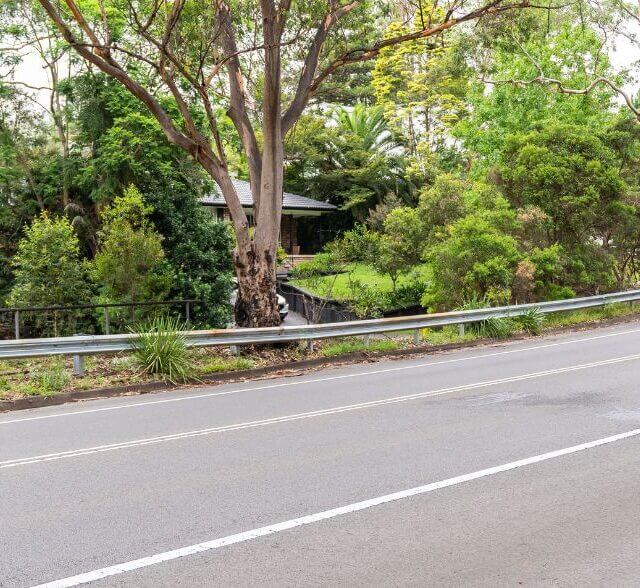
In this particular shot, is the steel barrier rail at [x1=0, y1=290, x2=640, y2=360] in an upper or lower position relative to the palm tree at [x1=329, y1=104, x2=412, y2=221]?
lower

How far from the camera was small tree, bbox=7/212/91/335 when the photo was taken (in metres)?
21.1

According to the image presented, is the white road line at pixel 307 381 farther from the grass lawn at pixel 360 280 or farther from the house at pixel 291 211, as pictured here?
the house at pixel 291 211

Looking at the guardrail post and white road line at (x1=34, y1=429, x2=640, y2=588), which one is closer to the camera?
white road line at (x1=34, y1=429, x2=640, y2=588)

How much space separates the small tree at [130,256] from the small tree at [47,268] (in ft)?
4.08

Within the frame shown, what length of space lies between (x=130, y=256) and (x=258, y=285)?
4825 mm

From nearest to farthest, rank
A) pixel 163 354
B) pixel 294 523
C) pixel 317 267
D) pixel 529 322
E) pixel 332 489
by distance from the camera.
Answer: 1. pixel 294 523
2. pixel 332 489
3. pixel 163 354
4. pixel 529 322
5. pixel 317 267

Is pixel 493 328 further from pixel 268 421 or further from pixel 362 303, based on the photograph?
pixel 268 421

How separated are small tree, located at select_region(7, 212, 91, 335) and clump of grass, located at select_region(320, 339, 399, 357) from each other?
9161 millimetres

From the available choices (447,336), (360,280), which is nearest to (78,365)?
(447,336)

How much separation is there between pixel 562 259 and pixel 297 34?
1096 cm

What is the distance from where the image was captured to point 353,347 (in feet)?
52.7

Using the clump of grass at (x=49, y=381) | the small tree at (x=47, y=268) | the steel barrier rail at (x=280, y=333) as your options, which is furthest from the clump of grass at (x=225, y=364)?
the small tree at (x=47, y=268)

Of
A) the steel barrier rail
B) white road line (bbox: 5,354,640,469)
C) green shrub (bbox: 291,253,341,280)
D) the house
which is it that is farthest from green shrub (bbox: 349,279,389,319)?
the house

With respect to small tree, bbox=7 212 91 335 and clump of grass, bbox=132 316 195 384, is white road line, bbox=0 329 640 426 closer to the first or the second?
clump of grass, bbox=132 316 195 384
